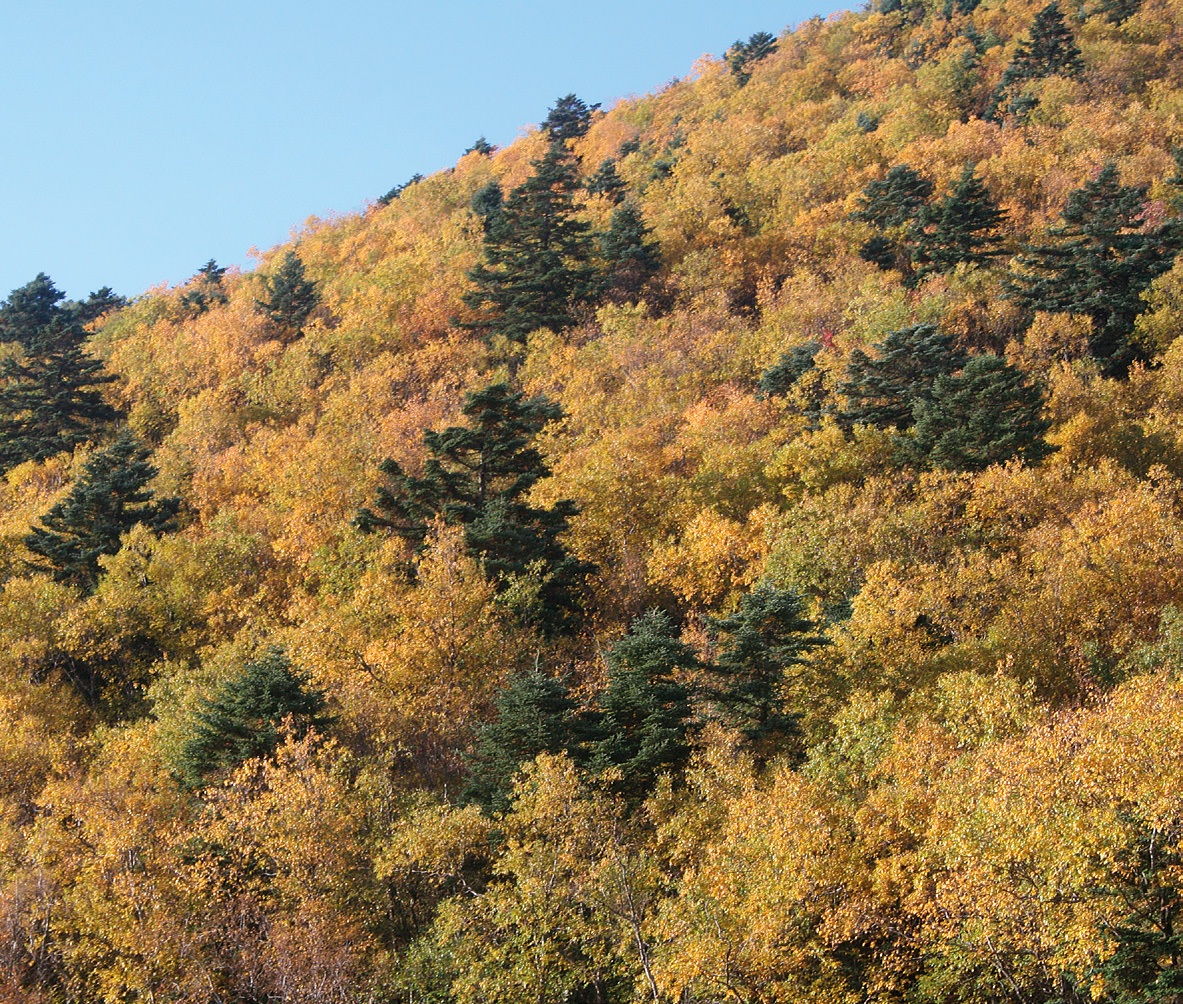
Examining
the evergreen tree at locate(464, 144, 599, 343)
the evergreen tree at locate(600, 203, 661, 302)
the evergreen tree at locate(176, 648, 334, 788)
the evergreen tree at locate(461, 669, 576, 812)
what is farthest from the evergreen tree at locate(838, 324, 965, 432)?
the evergreen tree at locate(176, 648, 334, 788)

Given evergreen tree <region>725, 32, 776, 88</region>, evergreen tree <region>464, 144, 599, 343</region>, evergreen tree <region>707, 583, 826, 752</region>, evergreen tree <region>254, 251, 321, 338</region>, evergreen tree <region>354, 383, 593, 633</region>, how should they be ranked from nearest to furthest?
evergreen tree <region>707, 583, 826, 752</region>, evergreen tree <region>354, 383, 593, 633</region>, evergreen tree <region>464, 144, 599, 343</region>, evergreen tree <region>254, 251, 321, 338</region>, evergreen tree <region>725, 32, 776, 88</region>

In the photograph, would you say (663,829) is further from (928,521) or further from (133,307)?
(133,307)

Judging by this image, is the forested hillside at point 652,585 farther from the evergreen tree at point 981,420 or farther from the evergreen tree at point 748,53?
the evergreen tree at point 748,53

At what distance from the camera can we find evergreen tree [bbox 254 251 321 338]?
81625 millimetres

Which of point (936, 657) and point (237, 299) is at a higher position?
point (237, 299)

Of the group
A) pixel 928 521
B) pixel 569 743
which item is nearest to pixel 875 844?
pixel 569 743

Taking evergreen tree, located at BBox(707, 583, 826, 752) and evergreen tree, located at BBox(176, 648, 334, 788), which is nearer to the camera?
evergreen tree, located at BBox(707, 583, 826, 752)

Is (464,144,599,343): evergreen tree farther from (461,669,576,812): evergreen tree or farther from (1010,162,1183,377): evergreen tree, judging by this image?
(461,669,576,812): evergreen tree

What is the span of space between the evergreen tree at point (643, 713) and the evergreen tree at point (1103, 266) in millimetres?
34858

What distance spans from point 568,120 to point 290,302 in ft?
187

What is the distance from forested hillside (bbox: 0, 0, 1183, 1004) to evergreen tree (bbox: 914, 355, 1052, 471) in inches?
10.1

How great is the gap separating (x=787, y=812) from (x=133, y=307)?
91.3m

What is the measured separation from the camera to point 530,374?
67750mm

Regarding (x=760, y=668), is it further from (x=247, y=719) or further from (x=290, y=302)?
(x=290, y=302)
